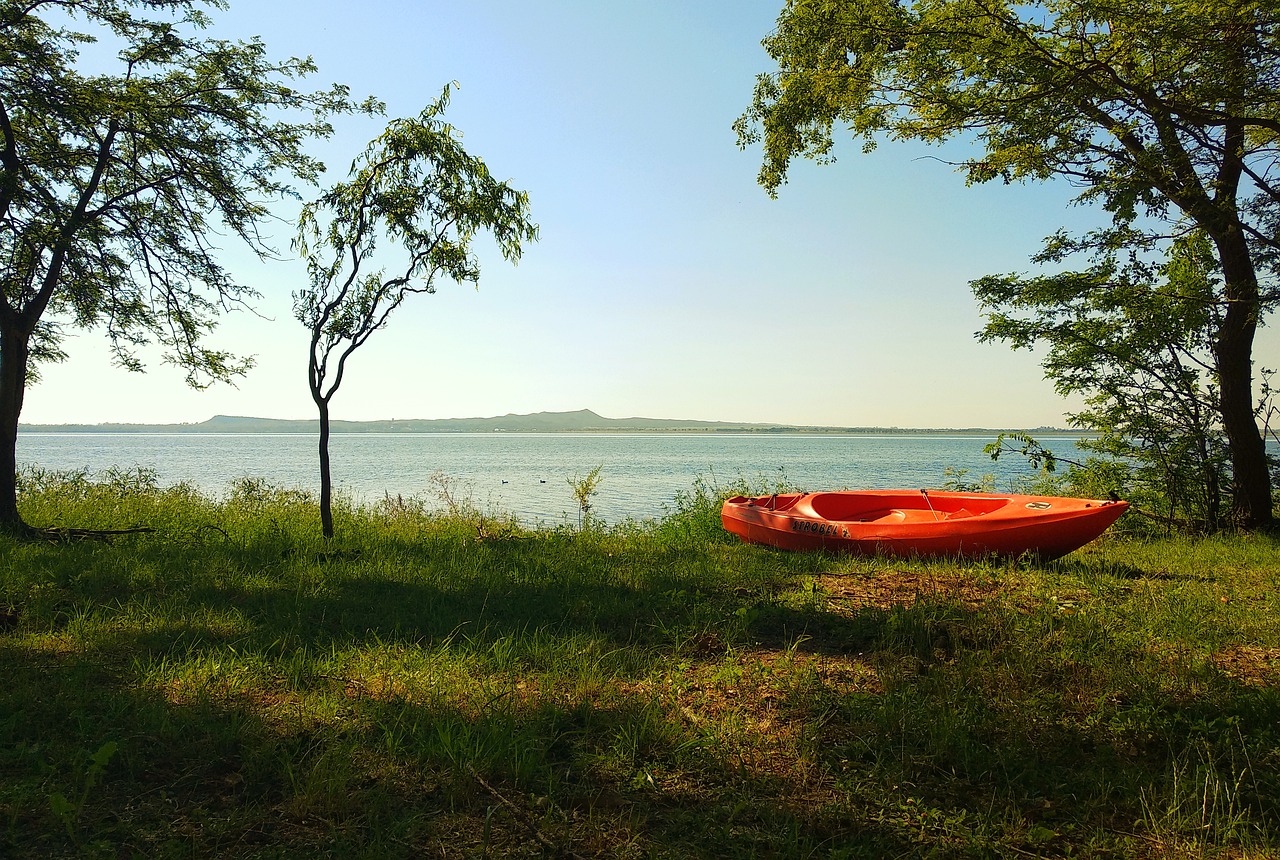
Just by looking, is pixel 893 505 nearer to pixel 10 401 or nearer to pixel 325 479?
pixel 325 479

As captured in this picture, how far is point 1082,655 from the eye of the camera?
4.15 meters

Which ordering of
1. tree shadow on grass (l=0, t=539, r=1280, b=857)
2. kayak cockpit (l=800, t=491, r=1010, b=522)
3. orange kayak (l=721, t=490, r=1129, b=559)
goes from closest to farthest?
tree shadow on grass (l=0, t=539, r=1280, b=857)
orange kayak (l=721, t=490, r=1129, b=559)
kayak cockpit (l=800, t=491, r=1010, b=522)

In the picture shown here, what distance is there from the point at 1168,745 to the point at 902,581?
3.60 metres

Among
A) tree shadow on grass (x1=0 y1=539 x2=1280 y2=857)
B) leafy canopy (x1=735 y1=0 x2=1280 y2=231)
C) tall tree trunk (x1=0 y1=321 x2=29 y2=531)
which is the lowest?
tree shadow on grass (x1=0 y1=539 x2=1280 y2=857)

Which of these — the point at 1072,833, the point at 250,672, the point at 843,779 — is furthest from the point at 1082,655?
the point at 250,672

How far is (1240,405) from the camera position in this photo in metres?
9.70

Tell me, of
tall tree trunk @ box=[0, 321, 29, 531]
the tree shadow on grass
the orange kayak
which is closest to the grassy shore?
the tree shadow on grass

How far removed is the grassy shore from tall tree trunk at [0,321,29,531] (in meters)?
2.45

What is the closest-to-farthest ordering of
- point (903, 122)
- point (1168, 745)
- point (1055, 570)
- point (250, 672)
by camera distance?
point (1168, 745) < point (250, 672) < point (903, 122) < point (1055, 570)

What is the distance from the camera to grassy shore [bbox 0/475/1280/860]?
252cm

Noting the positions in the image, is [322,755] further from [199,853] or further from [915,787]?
[915,787]

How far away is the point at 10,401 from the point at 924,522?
36.4 feet

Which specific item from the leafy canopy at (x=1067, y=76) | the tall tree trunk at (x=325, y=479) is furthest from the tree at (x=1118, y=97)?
the tall tree trunk at (x=325, y=479)

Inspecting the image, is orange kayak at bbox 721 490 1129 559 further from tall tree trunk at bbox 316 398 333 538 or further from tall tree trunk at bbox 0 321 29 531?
tall tree trunk at bbox 0 321 29 531
